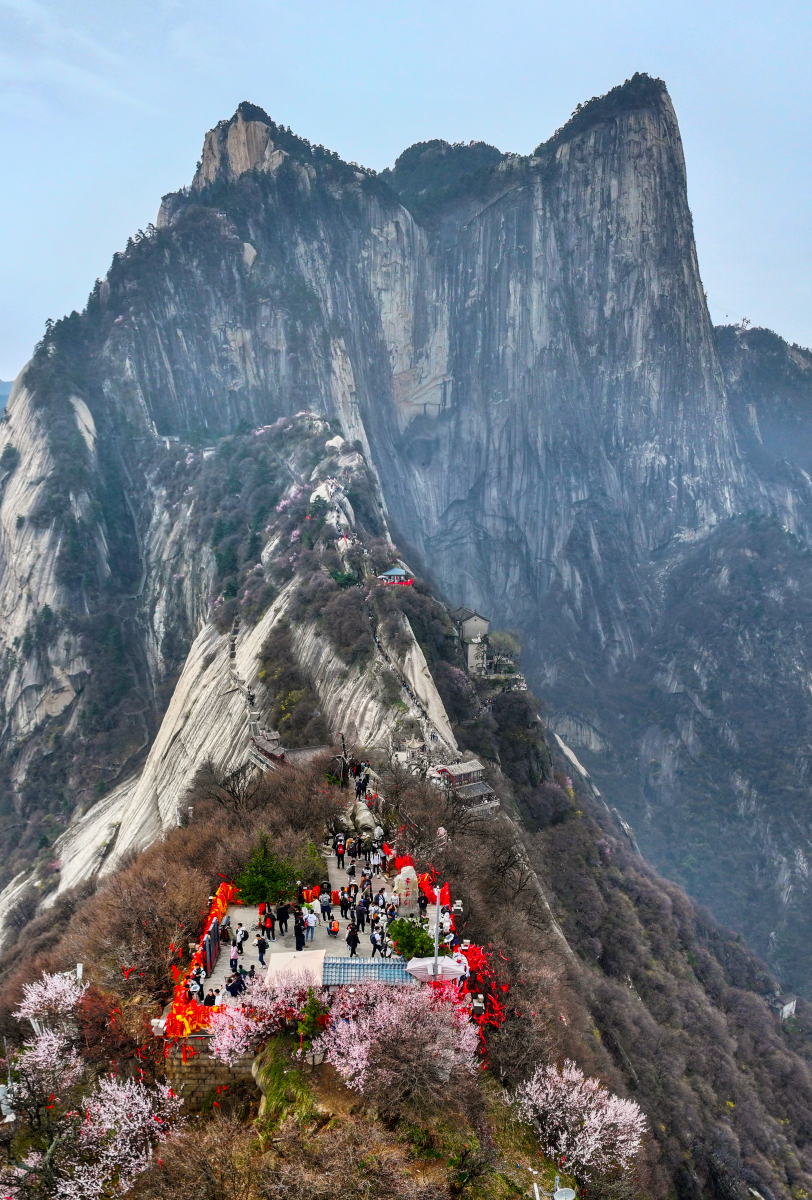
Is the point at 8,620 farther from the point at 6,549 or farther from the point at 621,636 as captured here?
the point at 621,636

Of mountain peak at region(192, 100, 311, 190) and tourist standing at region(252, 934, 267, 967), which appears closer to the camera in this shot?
tourist standing at region(252, 934, 267, 967)

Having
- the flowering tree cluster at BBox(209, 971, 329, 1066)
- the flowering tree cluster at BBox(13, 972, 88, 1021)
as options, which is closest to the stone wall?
the flowering tree cluster at BBox(209, 971, 329, 1066)

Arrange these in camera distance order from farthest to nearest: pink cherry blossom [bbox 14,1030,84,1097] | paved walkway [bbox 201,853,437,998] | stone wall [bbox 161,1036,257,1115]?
paved walkway [bbox 201,853,437,998] < stone wall [bbox 161,1036,257,1115] < pink cherry blossom [bbox 14,1030,84,1097]

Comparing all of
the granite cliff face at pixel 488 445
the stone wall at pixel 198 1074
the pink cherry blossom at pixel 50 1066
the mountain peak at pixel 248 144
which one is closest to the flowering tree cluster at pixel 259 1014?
the stone wall at pixel 198 1074

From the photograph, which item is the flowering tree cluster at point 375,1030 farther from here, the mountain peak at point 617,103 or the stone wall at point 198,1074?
the mountain peak at point 617,103

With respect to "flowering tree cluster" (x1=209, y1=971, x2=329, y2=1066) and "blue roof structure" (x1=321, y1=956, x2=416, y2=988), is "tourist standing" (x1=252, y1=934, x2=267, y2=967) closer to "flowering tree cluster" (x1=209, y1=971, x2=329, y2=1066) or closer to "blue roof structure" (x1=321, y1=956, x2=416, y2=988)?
"flowering tree cluster" (x1=209, y1=971, x2=329, y2=1066)

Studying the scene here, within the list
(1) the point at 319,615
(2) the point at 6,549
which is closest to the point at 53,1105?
(1) the point at 319,615

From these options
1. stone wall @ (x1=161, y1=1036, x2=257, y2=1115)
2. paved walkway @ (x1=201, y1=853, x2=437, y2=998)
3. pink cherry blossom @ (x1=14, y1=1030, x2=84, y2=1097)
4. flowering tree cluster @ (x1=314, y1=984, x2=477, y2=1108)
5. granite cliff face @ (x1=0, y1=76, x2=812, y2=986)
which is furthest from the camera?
granite cliff face @ (x1=0, y1=76, x2=812, y2=986)
